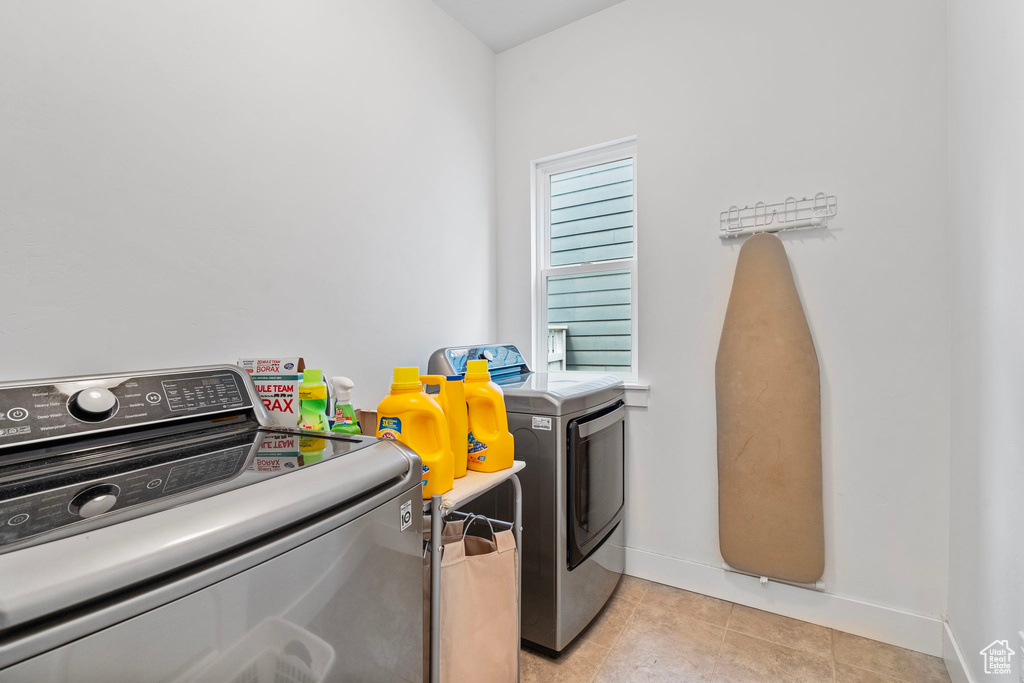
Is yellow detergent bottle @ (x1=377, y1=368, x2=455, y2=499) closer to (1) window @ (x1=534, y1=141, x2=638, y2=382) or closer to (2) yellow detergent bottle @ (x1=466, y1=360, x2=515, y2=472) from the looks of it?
(2) yellow detergent bottle @ (x1=466, y1=360, x2=515, y2=472)

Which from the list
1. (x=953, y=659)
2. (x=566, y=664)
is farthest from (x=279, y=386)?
(x=953, y=659)

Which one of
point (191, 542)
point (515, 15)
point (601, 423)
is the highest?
point (515, 15)

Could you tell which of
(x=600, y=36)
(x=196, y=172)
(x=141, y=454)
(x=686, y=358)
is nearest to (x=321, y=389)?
(x=141, y=454)

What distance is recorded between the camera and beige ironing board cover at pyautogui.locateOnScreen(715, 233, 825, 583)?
198 cm

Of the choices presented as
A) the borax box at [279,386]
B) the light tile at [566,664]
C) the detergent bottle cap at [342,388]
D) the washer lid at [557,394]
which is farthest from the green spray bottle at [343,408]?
the light tile at [566,664]

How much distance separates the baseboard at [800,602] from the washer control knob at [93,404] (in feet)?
7.38

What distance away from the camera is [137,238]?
1287 mm

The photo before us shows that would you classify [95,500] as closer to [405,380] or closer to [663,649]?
[405,380]

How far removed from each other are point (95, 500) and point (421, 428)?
2.37ft

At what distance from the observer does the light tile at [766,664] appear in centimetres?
170

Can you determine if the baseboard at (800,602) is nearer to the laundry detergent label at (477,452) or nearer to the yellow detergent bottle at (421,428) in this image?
the laundry detergent label at (477,452)

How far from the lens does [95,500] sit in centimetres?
69

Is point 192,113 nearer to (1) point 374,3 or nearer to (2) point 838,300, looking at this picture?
(1) point 374,3

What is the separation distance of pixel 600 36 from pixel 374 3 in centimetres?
116
